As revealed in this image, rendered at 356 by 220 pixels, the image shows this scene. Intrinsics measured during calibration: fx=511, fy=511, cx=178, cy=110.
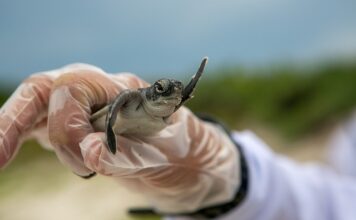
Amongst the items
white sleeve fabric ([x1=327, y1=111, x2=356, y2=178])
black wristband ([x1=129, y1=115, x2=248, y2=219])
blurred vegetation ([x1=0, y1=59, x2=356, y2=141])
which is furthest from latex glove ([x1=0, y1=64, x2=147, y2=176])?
blurred vegetation ([x1=0, y1=59, x2=356, y2=141])

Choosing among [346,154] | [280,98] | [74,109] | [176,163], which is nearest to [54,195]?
[346,154]

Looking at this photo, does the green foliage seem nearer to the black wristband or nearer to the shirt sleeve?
the shirt sleeve

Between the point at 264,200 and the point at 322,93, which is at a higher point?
the point at 264,200

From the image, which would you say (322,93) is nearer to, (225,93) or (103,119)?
(225,93)

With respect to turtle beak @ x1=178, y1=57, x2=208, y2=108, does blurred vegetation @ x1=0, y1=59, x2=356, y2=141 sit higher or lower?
lower

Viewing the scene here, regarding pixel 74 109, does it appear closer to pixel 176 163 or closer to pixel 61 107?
pixel 61 107

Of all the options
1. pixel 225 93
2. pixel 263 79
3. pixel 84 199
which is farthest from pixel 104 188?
pixel 263 79
